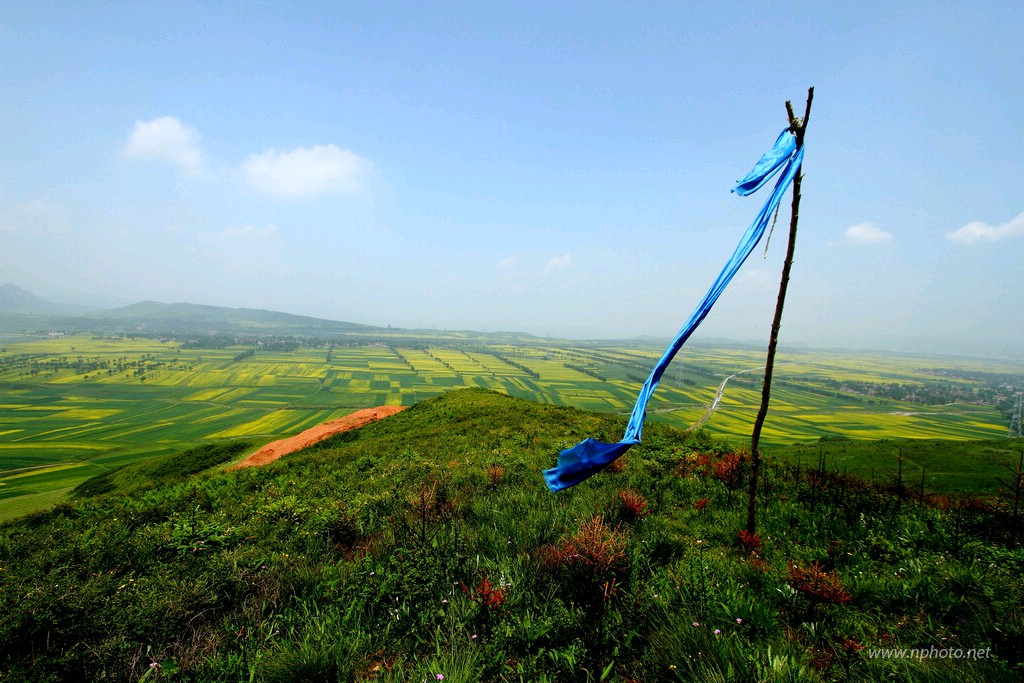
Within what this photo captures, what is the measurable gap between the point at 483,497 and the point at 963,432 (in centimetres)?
6436

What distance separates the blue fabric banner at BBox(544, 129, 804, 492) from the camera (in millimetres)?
3506

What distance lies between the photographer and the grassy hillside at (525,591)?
111 inches

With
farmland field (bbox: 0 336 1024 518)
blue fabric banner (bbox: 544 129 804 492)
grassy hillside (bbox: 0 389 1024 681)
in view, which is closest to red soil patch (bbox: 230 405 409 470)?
farmland field (bbox: 0 336 1024 518)

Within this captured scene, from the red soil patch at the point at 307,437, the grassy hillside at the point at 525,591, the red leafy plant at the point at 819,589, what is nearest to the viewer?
the grassy hillside at the point at 525,591

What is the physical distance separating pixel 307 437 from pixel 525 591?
65.6 ft

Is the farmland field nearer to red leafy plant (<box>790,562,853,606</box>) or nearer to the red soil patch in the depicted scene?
the red soil patch

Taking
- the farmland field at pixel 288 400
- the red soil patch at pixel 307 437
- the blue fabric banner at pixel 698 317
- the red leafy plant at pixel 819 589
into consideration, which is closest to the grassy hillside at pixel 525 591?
the red leafy plant at pixel 819 589

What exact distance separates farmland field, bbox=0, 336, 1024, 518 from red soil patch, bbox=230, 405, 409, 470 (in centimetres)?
905

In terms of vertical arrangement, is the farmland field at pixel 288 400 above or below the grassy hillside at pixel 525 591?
below
